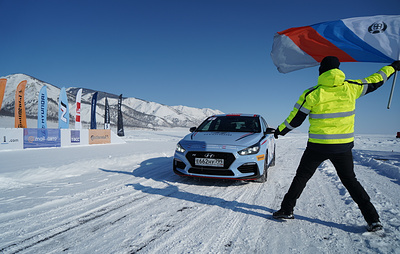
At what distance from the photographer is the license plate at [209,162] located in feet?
13.0

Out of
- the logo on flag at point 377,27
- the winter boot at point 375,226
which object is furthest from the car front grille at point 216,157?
the logo on flag at point 377,27

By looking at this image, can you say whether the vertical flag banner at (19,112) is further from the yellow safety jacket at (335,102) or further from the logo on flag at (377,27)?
the logo on flag at (377,27)

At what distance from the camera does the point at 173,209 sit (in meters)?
3.00

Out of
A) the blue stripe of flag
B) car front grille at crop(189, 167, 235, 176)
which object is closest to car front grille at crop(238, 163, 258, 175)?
car front grille at crop(189, 167, 235, 176)

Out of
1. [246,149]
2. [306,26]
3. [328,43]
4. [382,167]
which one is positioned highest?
[306,26]

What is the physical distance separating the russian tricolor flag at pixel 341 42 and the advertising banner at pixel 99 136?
12.7m

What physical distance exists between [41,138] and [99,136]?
378cm

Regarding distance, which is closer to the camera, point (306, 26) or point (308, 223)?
point (308, 223)

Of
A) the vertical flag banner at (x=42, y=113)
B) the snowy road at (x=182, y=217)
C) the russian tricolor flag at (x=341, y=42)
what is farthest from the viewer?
the vertical flag banner at (x=42, y=113)

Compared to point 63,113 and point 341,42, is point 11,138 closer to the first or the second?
point 63,113

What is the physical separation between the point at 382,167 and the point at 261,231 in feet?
20.0

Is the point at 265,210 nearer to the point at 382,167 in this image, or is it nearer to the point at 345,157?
the point at 345,157

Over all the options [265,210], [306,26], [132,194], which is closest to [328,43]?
[306,26]

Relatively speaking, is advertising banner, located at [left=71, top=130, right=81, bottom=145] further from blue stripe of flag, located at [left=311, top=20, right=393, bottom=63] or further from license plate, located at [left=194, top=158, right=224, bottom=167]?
blue stripe of flag, located at [left=311, top=20, right=393, bottom=63]
